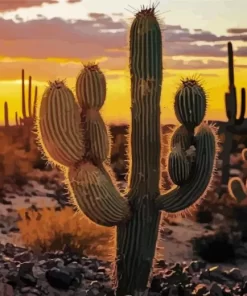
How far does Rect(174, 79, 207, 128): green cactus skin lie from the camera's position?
4.30 meters

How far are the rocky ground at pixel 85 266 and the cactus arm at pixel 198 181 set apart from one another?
13.6 inches

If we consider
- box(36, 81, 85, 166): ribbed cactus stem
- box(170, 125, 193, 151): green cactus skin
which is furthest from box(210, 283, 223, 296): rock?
box(36, 81, 85, 166): ribbed cactus stem

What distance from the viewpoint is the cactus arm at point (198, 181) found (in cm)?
432

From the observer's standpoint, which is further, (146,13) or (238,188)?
(238,188)

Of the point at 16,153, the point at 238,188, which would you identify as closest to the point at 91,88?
the point at 16,153

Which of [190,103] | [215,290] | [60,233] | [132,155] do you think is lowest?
[215,290]

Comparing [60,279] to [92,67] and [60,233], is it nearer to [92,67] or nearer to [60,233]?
[60,233]

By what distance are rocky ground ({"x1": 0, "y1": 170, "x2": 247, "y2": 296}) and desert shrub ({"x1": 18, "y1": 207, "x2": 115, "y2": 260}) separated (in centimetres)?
4

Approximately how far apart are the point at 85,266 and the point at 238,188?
0.84 meters

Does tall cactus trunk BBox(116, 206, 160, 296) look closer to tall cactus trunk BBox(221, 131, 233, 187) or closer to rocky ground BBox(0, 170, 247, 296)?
rocky ground BBox(0, 170, 247, 296)

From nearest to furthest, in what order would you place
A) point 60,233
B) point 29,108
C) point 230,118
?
point 29,108
point 230,118
point 60,233

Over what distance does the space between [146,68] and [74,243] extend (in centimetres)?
116

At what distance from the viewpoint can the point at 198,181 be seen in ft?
14.2

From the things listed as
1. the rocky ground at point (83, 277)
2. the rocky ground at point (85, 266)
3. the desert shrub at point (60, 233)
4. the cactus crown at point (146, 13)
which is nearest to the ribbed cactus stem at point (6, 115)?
the rocky ground at point (85, 266)
